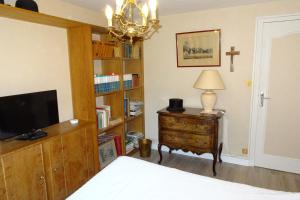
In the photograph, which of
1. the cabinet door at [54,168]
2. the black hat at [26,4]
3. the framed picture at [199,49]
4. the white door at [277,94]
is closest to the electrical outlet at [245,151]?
the white door at [277,94]

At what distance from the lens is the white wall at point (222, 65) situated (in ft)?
9.61

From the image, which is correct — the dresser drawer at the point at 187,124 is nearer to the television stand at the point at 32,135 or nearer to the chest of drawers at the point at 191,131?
the chest of drawers at the point at 191,131

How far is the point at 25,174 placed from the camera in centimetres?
193

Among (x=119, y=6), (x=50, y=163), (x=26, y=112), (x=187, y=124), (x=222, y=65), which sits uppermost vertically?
(x=119, y=6)

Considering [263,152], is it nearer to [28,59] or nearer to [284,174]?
[284,174]

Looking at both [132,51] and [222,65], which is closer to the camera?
[222,65]

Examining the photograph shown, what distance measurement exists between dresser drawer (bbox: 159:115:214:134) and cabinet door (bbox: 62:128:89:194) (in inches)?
46.0

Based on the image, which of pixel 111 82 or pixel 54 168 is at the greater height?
pixel 111 82

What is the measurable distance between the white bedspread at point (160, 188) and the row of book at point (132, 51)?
6.70 feet

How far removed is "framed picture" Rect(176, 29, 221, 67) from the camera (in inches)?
123

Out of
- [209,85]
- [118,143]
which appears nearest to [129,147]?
[118,143]

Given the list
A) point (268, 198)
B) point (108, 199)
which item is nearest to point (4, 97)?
point (108, 199)

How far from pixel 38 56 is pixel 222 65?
2471 mm

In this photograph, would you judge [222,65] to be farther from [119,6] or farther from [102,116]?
[119,6]
